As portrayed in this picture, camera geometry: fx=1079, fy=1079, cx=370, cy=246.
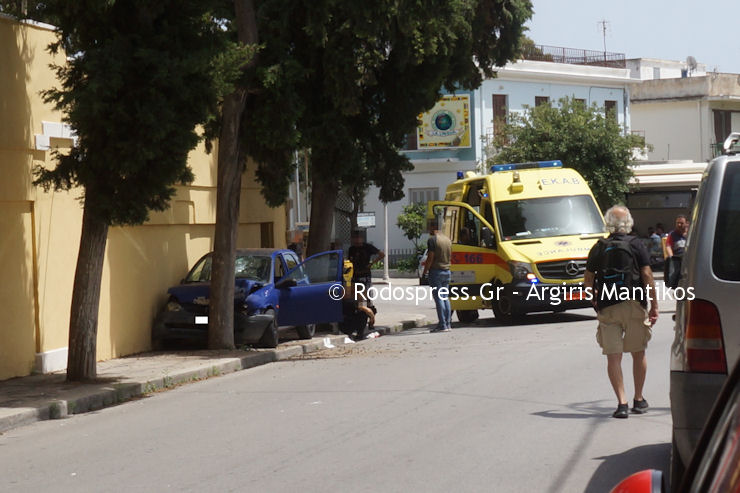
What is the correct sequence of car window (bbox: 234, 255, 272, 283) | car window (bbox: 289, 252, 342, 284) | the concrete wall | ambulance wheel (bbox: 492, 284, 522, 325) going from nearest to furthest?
car window (bbox: 289, 252, 342, 284) < car window (bbox: 234, 255, 272, 283) < ambulance wheel (bbox: 492, 284, 522, 325) < the concrete wall

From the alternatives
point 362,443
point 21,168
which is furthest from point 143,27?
point 362,443

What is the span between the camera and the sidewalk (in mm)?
11531

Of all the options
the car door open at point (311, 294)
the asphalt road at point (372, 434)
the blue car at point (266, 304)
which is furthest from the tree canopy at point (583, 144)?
the asphalt road at point (372, 434)

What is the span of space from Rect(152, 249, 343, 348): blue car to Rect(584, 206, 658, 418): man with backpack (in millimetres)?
8944

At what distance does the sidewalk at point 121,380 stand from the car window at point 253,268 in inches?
49.7

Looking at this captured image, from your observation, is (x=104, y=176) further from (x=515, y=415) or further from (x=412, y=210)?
(x=412, y=210)

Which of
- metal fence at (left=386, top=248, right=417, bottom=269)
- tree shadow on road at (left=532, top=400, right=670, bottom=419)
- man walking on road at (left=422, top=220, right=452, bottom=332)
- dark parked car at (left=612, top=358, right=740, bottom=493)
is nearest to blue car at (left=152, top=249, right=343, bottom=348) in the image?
man walking on road at (left=422, top=220, right=452, bottom=332)

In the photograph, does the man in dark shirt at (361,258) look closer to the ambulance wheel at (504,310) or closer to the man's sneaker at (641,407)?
the ambulance wheel at (504,310)

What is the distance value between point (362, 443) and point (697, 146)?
48.2m

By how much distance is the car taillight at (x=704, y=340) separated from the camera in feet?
18.7

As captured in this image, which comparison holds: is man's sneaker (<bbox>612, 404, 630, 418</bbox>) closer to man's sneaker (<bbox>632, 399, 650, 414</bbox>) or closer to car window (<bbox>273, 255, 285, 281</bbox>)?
man's sneaker (<bbox>632, 399, 650, 414</bbox>)

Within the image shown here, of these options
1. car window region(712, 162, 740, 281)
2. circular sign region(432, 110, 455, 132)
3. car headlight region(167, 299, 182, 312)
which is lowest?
car headlight region(167, 299, 182, 312)

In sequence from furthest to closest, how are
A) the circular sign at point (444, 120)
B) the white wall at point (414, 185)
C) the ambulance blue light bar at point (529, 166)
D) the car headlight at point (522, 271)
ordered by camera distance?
the white wall at point (414, 185) < the circular sign at point (444, 120) < the ambulance blue light bar at point (529, 166) < the car headlight at point (522, 271)

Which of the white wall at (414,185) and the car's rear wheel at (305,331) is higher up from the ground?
the white wall at (414,185)
